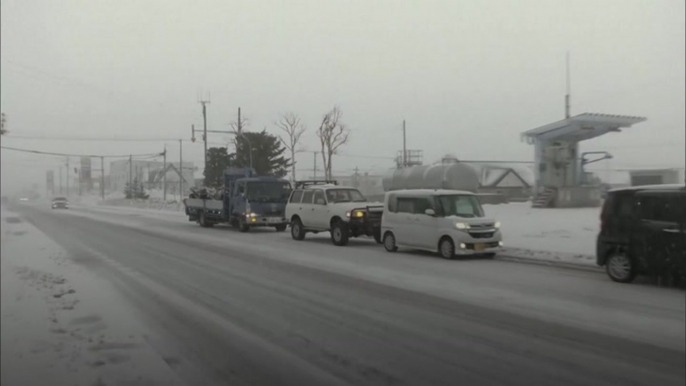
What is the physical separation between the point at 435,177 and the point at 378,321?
21.3 meters

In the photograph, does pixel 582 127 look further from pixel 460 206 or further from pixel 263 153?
pixel 263 153


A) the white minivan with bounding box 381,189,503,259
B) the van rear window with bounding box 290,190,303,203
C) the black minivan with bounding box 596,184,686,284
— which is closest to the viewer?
the black minivan with bounding box 596,184,686,284

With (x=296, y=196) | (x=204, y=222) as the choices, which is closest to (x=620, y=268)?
(x=296, y=196)

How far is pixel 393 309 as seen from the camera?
7.96 m

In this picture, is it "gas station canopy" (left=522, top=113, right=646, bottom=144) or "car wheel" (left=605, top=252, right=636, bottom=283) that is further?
"gas station canopy" (left=522, top=113, right=646, bottom=144)

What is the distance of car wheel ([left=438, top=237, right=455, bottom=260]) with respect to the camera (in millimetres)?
13945

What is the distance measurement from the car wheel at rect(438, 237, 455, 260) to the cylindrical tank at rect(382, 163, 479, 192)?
1229cm

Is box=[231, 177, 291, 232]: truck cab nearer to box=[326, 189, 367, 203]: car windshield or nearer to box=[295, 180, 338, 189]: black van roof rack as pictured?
box=[295, 180, 338, 189]: black van roof rack

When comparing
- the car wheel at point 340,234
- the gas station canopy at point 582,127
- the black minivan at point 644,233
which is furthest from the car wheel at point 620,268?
the car wheel at point 340,234

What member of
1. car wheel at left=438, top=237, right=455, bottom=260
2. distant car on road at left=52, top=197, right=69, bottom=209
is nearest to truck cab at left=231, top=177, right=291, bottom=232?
car wheel at left=438, top=237, right=455, bottom=260

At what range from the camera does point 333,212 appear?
18.3 m

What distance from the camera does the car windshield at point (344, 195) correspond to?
19.0m

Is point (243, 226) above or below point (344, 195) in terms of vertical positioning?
below

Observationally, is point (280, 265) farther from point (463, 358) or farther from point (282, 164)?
point (282, 164)
